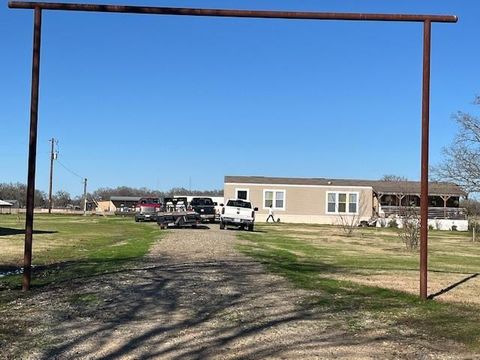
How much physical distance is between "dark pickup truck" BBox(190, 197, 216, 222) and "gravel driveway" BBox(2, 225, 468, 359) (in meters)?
30.5

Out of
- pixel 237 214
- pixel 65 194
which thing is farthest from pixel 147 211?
pixel 65 194

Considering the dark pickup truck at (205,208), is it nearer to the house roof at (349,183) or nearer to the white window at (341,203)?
the house roof at (349,183)

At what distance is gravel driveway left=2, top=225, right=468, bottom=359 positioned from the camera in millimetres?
6102

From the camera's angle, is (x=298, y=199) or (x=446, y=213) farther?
(x=298, y=199)

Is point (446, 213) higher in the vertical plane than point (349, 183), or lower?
lower

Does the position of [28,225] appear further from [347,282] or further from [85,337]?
[347,282]

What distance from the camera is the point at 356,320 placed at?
780 centimetres

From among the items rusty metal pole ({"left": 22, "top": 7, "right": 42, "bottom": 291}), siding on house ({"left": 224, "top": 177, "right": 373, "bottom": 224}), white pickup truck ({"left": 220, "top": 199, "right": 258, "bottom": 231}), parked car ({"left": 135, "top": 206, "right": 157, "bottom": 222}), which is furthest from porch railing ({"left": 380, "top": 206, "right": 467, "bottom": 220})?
rusty metal pole ({"left": 22, "top": 7, "right": 42, "bottom": 291})

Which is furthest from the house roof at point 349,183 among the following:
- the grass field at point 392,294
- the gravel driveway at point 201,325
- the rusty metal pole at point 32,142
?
the rusty metal pole at point 32,142

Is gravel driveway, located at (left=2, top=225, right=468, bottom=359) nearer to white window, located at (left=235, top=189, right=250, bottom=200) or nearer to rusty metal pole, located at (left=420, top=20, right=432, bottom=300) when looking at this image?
rusty metal pole, located at (left=420, top=20, right=432, bottom=300)

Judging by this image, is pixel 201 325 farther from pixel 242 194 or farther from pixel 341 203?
pixel 341 203

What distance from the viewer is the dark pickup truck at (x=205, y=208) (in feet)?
138

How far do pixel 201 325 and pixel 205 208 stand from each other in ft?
115

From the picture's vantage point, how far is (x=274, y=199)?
2238 inches
